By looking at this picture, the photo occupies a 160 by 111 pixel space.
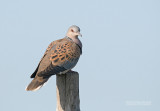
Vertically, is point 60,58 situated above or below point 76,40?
below

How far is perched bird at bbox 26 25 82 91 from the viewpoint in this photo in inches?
252

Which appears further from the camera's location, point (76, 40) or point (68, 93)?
point (76, 40)

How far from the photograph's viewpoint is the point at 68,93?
6.04 meters

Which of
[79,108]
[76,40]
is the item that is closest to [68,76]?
[79,108]

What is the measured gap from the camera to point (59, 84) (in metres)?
6.16

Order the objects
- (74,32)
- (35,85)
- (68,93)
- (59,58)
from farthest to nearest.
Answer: (74,32) < (59,58) < (35,85) < (68,93)

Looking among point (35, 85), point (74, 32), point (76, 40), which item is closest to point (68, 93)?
point (35, 85)

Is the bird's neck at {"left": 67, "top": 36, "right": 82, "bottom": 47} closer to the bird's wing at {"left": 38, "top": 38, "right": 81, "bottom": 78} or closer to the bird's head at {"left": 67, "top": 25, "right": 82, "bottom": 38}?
the bird's head at {"left": 67, "top": 25, "right": 82, "bottom": 38}

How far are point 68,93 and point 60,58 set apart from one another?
1.06 m

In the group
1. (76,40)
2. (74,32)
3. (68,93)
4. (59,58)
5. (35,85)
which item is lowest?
(68,93)

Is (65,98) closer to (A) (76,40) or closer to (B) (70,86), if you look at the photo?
(B) (70,86)

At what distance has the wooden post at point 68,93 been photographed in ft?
19.7

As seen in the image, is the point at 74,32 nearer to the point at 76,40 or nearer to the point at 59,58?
the point at 76,40

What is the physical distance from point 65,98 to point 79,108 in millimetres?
329
